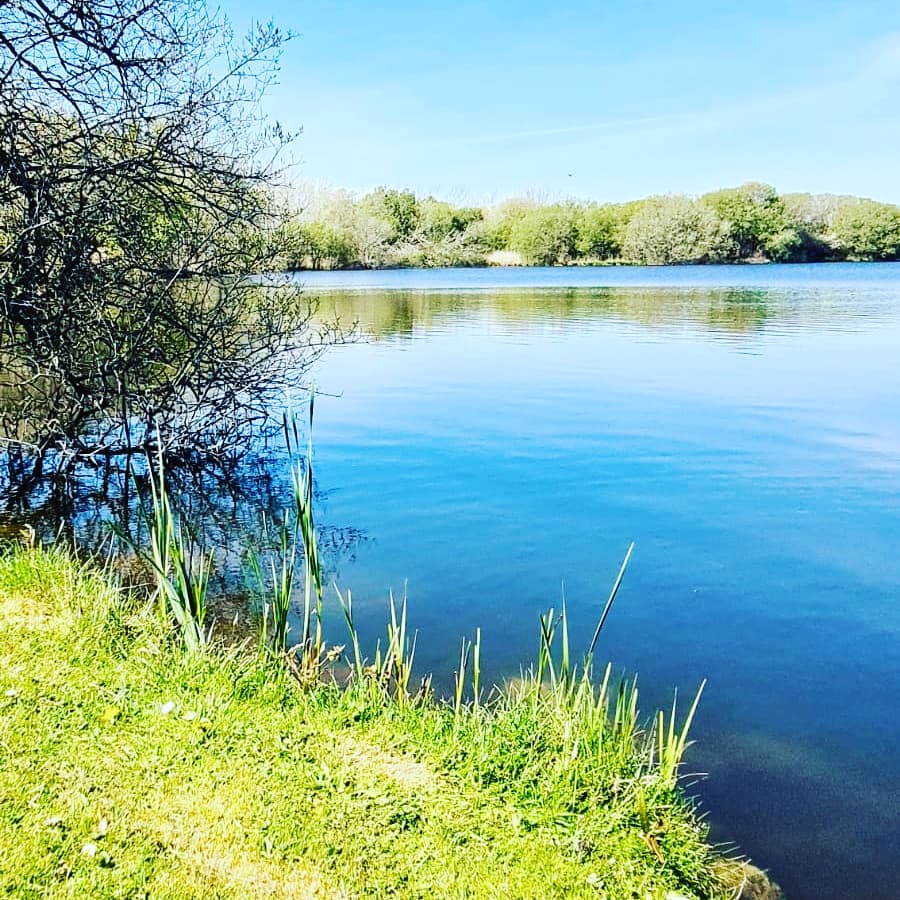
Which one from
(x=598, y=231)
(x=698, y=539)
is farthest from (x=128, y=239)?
(x=598, y=231)

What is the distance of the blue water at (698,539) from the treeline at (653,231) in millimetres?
65093

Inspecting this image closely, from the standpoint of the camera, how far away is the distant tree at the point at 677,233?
8200 centimetres

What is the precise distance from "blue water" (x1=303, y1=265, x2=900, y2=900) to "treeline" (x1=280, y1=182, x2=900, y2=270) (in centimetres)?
6509

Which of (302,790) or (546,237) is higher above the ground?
(546,237)

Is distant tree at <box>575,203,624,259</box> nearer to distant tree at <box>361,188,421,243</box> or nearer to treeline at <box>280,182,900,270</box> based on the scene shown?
treeline at <box>280,182,900,270</box>

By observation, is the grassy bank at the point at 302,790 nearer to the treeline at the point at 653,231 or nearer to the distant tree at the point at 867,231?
the treeline at the point at 653,231

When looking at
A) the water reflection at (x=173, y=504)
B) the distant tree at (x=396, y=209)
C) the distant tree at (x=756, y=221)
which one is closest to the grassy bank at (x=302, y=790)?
the water reflection at (x=173, y=504)

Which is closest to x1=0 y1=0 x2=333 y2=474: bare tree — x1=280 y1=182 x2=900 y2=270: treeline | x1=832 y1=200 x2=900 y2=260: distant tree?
x1=280 y1=182 x2=900 y2=270: treeline

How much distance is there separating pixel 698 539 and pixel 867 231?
8825cm

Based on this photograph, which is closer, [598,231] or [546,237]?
[546,237]

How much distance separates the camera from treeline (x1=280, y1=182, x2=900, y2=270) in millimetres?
83000

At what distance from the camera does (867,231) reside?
274ft

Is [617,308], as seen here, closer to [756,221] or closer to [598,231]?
[598,231]

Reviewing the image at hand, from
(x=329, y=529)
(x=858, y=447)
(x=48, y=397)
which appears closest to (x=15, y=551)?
(x=329, y=529)
